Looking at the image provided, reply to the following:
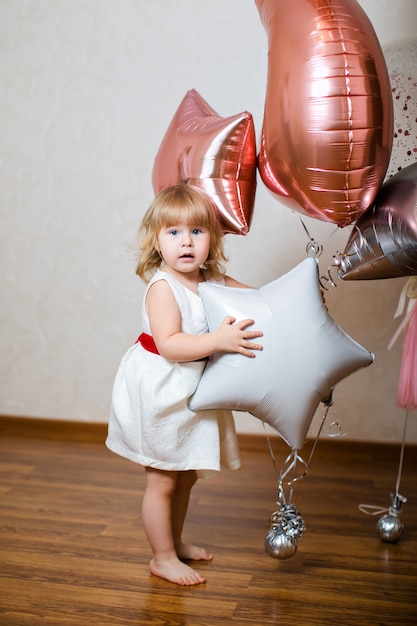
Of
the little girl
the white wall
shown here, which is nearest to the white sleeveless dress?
the little girl

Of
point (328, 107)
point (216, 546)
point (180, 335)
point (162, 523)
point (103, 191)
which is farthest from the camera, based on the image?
point (103, 191)

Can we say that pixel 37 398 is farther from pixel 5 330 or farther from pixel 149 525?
pixel 149 525

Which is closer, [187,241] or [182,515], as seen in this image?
[187,241]

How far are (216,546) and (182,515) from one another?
0.47 ft

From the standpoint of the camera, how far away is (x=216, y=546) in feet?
5.83

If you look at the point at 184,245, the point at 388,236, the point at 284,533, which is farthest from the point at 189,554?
the point at 388,236

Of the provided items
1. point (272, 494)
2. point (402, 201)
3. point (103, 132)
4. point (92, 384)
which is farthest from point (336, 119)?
point (92, 384)

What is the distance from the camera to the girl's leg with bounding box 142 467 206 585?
1.60 metres

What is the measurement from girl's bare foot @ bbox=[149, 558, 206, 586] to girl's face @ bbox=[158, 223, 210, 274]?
0.60m

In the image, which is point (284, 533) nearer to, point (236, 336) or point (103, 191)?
point (236, 336)

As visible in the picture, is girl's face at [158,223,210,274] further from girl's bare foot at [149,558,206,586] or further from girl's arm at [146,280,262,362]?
girl's bare foot at [149,558,206,586]

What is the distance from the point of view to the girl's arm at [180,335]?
1.42 metres

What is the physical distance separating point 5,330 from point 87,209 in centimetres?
51

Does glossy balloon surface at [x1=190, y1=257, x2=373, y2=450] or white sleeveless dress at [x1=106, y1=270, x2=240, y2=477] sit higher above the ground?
glossy balloon surface at [x1=190, y1=257, x2=373, y2=450]
